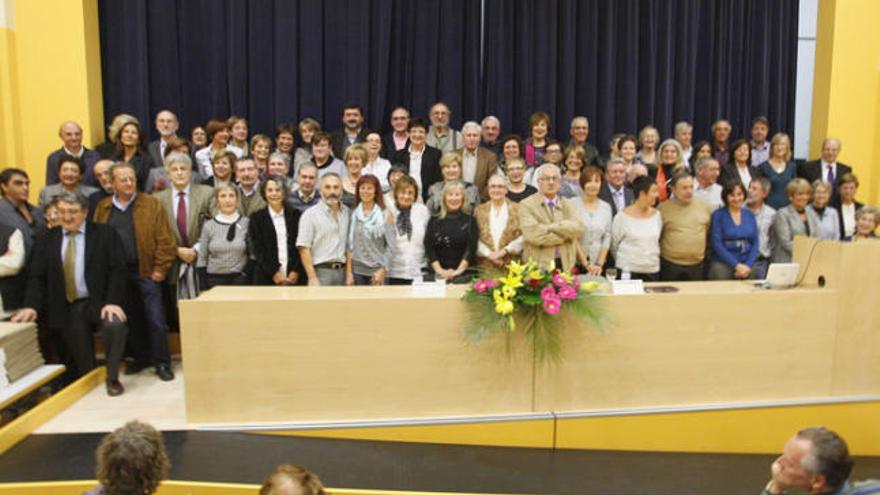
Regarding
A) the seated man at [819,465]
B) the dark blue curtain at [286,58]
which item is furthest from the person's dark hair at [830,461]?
the dark blue curtain at [286,58]

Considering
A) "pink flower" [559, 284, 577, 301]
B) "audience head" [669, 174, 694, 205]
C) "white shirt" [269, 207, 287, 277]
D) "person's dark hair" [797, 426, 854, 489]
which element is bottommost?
"person's dark hair" [797, 426, 854, 489]

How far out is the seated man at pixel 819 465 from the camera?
179cm

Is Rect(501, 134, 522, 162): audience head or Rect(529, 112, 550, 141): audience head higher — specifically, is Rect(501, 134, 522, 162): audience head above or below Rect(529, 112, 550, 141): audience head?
below

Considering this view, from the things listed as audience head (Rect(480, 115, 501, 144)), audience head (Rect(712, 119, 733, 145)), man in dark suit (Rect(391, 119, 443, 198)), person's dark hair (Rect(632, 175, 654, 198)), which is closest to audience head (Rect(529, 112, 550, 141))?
audience head (Rect(480, 115, 501, 144))

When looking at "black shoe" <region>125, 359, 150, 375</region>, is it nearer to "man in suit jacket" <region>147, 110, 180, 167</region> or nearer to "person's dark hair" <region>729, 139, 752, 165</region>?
"man in suit jacket" <region>147, 110, 180, 167</region>

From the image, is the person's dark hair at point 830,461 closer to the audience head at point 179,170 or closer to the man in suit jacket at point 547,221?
the man in suit jacket at point 547,221

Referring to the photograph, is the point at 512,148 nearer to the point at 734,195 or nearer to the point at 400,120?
the point at 400,120

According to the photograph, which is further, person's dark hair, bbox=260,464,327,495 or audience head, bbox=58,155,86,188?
audience head, bbox=58,155,86,188

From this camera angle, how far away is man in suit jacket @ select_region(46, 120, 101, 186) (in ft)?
15.5

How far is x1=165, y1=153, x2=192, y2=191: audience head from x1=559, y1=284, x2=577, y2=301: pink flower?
7.82ft

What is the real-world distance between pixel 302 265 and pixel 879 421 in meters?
3.08

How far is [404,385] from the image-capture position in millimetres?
3084


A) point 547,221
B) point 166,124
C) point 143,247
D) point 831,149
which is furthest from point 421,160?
point 831,149

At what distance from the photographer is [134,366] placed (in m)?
4.05
